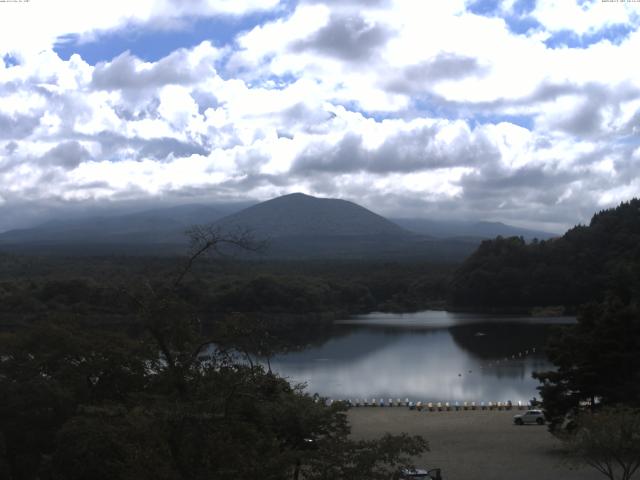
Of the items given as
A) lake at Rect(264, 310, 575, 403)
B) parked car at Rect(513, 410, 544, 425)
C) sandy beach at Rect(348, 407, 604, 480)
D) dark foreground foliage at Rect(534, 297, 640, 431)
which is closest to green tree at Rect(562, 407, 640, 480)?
sandy beach at Rect(348, 407, 604, 480)

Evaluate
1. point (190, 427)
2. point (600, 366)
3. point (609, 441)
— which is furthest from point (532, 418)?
point (190, 427)

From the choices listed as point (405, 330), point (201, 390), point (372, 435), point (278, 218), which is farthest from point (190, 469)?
point (278, 218)

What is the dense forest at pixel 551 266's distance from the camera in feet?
194

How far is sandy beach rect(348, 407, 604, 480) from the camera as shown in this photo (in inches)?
539

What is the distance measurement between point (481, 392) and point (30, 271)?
54408 mm

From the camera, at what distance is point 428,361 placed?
3606 cm

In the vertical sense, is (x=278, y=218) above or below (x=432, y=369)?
above

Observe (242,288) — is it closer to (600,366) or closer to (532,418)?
(532,418)

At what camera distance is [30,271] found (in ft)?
233

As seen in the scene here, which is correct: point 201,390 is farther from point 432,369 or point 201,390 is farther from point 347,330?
point 347,330

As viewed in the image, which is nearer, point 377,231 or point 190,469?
point 190,469

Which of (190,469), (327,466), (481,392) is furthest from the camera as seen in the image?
(481,392)

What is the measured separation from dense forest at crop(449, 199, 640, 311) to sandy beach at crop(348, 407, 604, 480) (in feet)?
129

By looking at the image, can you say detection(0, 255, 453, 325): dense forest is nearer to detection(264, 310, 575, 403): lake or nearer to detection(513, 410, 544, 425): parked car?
detection(264, 310, 575, 403): lake
